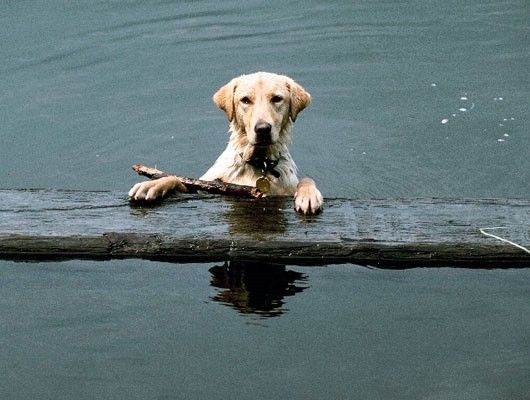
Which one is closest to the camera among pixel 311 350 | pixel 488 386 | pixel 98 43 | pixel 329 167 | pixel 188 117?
pixel 488 386

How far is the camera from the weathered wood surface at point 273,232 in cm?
626

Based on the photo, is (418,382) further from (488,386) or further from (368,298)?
(368,298)

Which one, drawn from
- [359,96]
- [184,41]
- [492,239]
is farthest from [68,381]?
[184,41]

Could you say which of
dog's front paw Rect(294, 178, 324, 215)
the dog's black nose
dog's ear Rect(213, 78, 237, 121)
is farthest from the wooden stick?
dog's ear Rect(213, 78, 237, 121)

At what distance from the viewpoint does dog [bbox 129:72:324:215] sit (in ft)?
24.1

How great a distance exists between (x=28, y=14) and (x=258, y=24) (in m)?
2.99

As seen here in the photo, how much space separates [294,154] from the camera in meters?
10.5

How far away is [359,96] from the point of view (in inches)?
461

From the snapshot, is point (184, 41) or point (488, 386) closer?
point (488, 386)

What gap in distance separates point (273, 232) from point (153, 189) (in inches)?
33.0

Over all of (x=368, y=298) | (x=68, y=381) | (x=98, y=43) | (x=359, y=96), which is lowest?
(x=68, y=381)

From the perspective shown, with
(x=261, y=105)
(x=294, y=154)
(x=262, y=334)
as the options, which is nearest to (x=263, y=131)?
(x=261, y=105)

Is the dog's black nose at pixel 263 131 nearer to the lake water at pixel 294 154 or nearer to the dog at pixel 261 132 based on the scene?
the dog at pixel 261 132

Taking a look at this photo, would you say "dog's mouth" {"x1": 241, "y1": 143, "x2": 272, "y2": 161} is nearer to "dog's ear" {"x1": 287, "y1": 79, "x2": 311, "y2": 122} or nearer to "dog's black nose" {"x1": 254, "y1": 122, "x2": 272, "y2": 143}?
"dog's black nose" {"x1": 254, "y1": 122, "x2": 272, "y2": 143}
